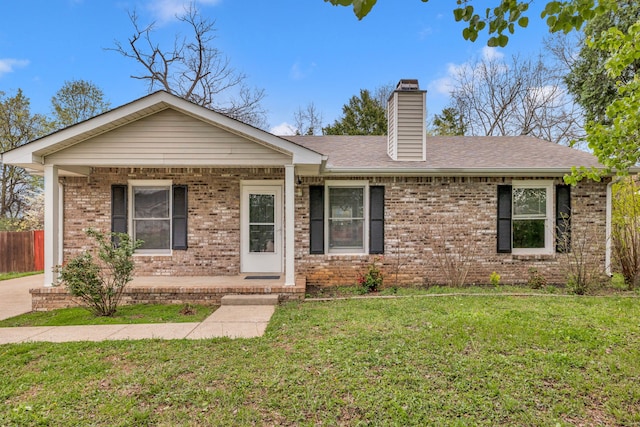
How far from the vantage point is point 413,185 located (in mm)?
7754

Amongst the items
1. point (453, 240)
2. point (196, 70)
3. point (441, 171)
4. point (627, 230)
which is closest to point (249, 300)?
point (453, 240)

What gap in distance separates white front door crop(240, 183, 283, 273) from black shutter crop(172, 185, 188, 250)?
1263 millimetres

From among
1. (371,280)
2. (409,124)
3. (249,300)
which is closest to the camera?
(249,300)

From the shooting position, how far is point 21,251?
36.9 feet

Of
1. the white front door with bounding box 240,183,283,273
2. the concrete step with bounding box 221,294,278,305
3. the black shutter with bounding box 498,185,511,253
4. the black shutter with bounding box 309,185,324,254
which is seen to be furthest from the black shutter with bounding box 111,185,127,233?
the black shutter with bounding box 498,185,511,253

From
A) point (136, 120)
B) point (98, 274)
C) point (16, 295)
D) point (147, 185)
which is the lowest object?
point (16, 295)

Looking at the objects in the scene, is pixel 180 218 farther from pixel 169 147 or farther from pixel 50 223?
pixel 50 223

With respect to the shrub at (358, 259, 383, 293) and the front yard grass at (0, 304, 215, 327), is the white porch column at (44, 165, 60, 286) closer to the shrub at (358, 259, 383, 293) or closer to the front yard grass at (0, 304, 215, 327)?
the front yard grass at (0, 304, 215, 327)

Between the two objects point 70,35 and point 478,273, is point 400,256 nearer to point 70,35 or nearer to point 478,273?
point 478,273

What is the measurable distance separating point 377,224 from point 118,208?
5.77m

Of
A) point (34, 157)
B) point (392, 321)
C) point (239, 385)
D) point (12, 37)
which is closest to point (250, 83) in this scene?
point (12, 37)

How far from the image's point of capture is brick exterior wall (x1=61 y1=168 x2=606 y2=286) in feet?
25.4

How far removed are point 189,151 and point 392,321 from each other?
4460 mm

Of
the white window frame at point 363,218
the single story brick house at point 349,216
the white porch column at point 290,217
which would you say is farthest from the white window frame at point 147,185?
the white window frame at point 363,218
